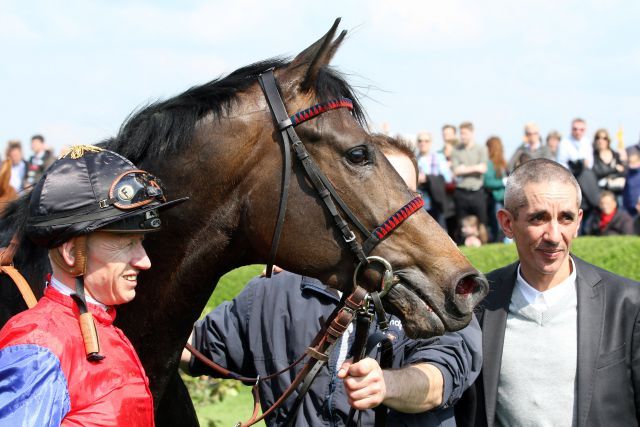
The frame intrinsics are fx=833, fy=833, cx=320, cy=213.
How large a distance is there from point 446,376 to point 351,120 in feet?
3.15

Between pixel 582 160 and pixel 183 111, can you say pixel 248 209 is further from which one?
pixel 582 160

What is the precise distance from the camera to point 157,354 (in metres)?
2.92

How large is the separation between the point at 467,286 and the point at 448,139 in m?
10.5

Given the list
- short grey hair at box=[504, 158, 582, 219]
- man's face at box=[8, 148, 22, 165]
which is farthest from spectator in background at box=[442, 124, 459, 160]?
short grey hair at box=[504, 158, 582, 219]

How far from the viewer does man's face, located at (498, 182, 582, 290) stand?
325 cm

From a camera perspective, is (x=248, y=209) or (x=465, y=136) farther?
(x=465, y=136)

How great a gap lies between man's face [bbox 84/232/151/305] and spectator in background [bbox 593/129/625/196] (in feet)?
35.7

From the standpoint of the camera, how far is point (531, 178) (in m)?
3.33

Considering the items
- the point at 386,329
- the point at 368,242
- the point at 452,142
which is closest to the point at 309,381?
the point at 386,329

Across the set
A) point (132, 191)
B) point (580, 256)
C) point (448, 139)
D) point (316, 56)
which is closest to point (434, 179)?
point (448, 139)

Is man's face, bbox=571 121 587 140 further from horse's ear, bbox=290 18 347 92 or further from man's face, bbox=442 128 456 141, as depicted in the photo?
horse's ear, bbox=290 18 347 92

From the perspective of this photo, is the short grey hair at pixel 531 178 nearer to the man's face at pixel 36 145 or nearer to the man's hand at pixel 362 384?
the man's hand at pixel 362 384

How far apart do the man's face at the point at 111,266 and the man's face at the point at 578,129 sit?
10.6 meters

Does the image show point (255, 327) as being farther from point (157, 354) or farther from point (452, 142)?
point (452, 142)
